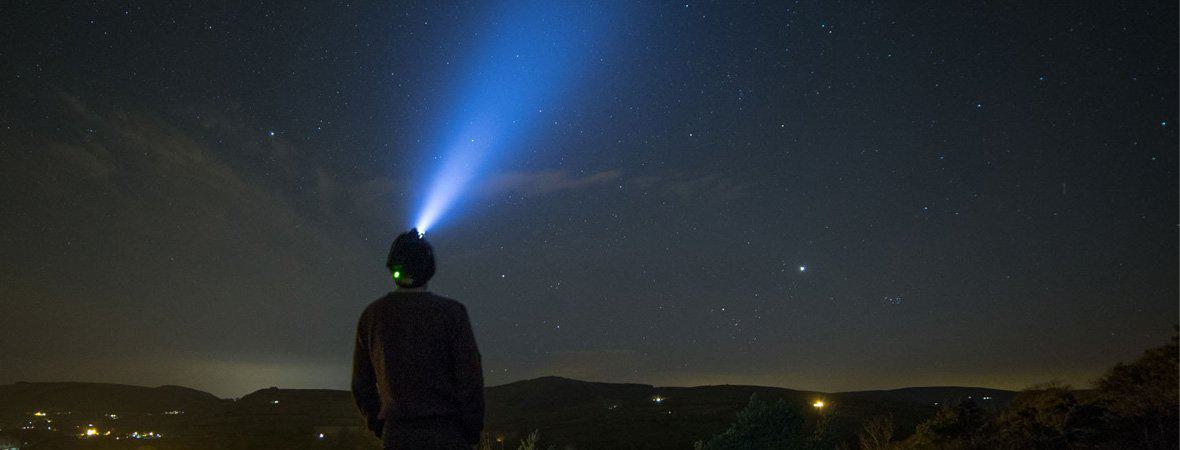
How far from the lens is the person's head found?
322 centimetres

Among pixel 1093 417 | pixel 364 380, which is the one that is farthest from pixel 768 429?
pixel 364 380

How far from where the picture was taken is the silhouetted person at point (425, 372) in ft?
9.80

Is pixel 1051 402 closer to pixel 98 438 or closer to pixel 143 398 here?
pixel 98 438

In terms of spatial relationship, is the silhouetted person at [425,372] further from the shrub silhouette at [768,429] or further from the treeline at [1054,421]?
the shrub silhouette at [768,429]

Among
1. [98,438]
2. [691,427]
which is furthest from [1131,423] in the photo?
[98,438]

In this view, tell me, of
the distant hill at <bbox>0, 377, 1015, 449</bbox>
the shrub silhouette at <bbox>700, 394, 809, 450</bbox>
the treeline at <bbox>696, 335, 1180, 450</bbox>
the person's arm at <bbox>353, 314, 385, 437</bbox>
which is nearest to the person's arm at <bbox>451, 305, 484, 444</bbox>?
the person's arm at <bbox>353, 314, 385, 437</bbox>

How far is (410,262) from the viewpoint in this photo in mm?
3242

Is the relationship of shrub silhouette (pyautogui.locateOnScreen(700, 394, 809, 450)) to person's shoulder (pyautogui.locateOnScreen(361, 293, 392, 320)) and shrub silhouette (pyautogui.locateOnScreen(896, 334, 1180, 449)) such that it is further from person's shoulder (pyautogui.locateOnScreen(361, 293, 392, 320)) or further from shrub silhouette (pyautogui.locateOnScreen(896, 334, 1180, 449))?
person's shoulder (pyautogui.locateOnScreen(361, 293, 392, 320))

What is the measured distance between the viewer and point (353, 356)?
3330 millimetres

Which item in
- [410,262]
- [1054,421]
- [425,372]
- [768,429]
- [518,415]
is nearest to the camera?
[425,372]

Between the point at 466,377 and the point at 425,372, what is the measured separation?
195 mm

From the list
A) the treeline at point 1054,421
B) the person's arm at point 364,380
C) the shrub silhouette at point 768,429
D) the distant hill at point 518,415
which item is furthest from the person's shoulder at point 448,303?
the distant hill at point 518,415

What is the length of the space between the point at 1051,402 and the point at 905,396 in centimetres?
20494

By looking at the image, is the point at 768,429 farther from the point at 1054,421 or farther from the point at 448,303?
the point at 448,303
